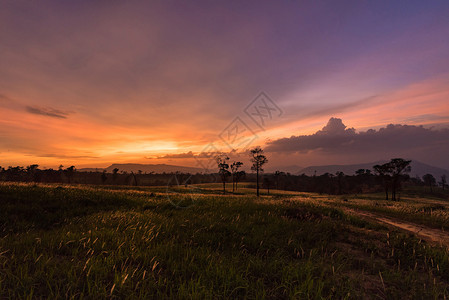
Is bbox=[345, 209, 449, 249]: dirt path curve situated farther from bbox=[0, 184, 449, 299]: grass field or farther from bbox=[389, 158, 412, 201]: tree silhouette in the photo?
bbox=[389, 158, 412, 201]: tree silhouette

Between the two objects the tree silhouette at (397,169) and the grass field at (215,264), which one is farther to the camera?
the tree silhouette at (397,169)

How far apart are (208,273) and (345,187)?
15258 cm

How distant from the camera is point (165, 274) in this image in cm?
354

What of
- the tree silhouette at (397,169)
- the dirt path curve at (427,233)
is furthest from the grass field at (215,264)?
the tree silhouette at (397,169)

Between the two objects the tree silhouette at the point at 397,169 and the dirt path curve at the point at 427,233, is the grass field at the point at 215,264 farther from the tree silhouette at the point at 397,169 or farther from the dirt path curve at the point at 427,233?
the tree silhouette at the point at 397,169

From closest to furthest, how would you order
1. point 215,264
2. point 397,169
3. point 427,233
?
point 215,264 → point 427,233 → point 397,169

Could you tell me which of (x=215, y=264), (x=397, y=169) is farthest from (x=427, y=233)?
(x=397, y=169)

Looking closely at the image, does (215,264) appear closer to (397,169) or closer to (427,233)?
(427,233)

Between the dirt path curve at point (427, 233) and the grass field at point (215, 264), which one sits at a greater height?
the grass field at point (215, 264)

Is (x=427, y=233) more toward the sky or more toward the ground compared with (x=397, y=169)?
more toward the ground

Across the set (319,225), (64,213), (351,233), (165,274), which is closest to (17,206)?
(64,213)

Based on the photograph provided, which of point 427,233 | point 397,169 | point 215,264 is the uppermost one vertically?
point 397,169

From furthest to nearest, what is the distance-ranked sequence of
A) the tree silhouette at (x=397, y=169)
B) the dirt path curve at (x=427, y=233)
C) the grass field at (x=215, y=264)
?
the tree silhouette at (x=397, y=169) → the dirt path curve at (x=427, y=233) → the grass field at (x=215, y=264)

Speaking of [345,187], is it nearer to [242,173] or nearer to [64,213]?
[242,173]
